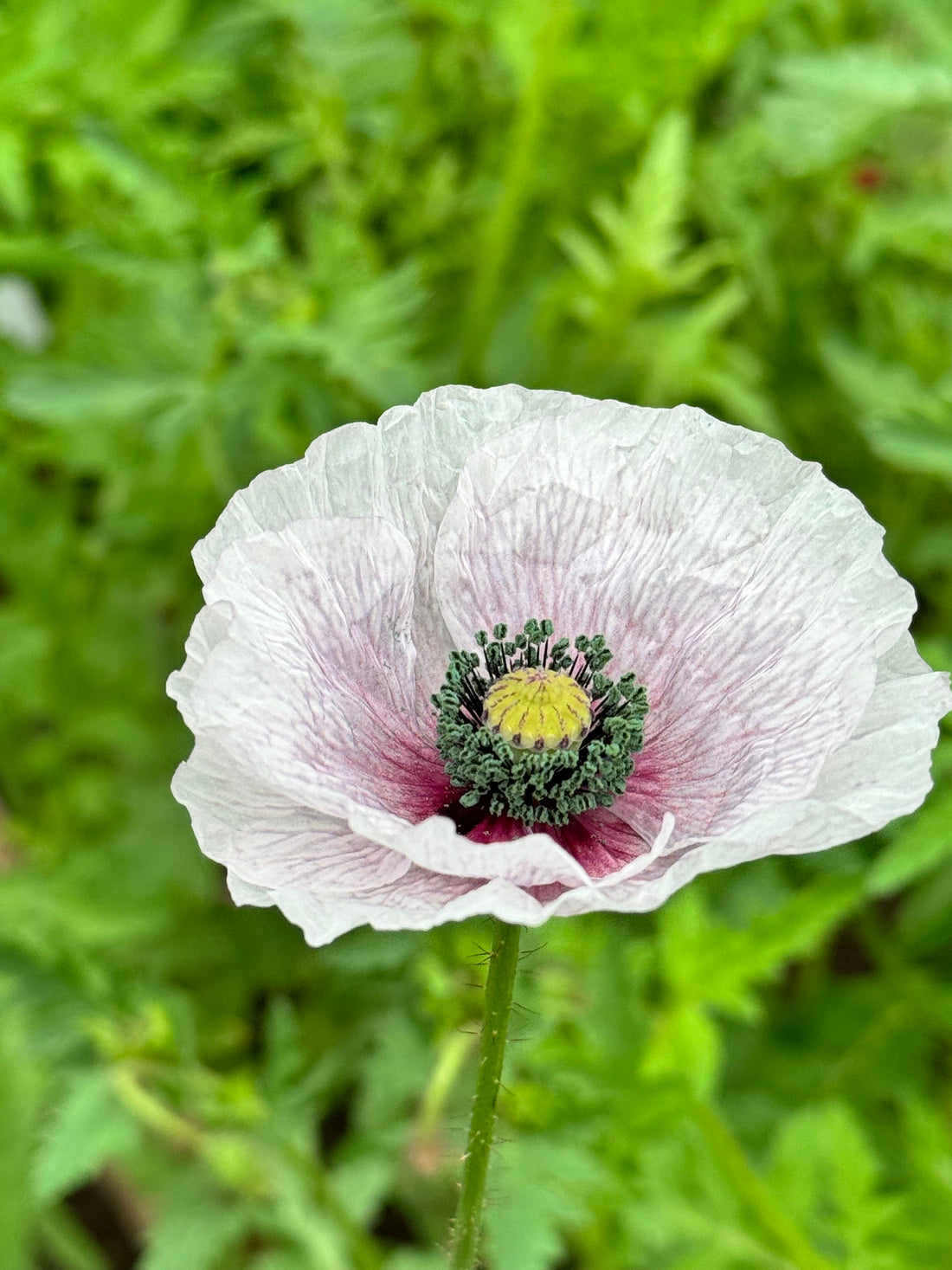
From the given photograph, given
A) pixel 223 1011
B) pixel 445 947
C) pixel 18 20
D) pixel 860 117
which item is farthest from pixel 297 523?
pixel 223 1011

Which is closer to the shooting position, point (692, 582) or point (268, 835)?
point (268, 835)

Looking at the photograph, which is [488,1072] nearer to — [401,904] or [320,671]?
[401,904]

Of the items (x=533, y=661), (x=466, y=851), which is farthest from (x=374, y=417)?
(x=466, y=851)

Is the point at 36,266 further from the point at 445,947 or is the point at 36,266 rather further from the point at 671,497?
the point at 671,497

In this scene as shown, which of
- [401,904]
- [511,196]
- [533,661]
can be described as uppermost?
[511,196]

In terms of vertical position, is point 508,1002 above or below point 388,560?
below

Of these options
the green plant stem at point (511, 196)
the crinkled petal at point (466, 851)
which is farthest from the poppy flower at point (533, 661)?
the green plant stem at point (511, 196)

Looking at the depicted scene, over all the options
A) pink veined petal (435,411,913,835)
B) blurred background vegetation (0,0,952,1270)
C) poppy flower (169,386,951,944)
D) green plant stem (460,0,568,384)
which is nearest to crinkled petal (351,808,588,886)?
poppy flower (169,386,951,944)

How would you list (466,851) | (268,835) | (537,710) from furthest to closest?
(537,710)
(268,835)
(466,851)

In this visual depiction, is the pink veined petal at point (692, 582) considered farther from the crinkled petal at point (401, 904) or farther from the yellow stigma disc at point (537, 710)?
the crinkled petal at point (401, 904)
